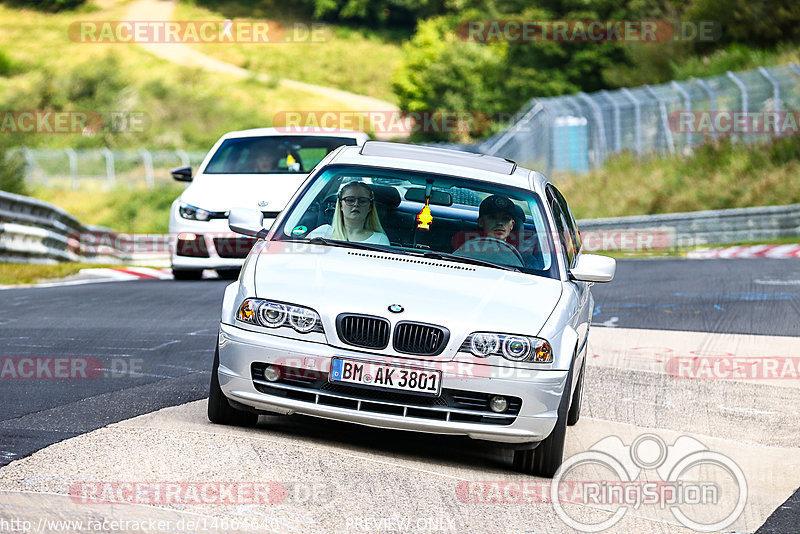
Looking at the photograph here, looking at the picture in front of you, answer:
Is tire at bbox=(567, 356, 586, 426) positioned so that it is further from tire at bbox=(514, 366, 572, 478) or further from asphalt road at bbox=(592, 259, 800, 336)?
asphalt road at bbox=(592, 259, 800, 336)

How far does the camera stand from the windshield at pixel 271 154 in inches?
619

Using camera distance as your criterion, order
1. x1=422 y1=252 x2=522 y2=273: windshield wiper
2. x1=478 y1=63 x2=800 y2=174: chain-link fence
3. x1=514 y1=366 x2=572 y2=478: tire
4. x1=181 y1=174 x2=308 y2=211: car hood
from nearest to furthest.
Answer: x1=514 y1=366 x2=572 y2=478: tire, x1=422 y1=252 x2=522 y2=273: windshield wiper, x1=181 y1=174 x2=308 y2=211: car hood, x1=478 y1=63 x2=800 y2=174: chain-link fence

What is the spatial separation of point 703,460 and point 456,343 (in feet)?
5.77

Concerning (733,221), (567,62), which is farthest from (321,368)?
(567,62)

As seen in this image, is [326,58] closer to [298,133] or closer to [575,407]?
[298,133]

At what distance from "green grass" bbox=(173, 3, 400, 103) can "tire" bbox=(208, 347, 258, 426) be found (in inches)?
3774

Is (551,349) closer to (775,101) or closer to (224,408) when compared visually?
(224,408)

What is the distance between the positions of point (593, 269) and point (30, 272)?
11.7 meters

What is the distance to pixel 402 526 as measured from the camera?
214 inches

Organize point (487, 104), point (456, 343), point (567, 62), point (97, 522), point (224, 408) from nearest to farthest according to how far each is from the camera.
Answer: point (97, 522) → point (456, 343) → point (224, 408) → point (567, 62) → point (487, 104)

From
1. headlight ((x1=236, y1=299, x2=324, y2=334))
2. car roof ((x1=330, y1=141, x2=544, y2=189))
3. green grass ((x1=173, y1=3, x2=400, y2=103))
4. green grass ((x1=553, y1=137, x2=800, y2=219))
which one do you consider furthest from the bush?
green grass ((x1=173, y1=3, x2=400, y2=103))

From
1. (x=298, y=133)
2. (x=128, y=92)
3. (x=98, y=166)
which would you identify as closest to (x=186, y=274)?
(x=298, y=133)

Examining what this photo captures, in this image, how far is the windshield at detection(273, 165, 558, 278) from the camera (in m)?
7.49

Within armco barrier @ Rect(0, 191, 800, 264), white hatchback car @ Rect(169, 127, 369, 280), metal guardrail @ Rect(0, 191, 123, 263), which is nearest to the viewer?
white hatchback car @ Rect(169, 127, 369, 280)
